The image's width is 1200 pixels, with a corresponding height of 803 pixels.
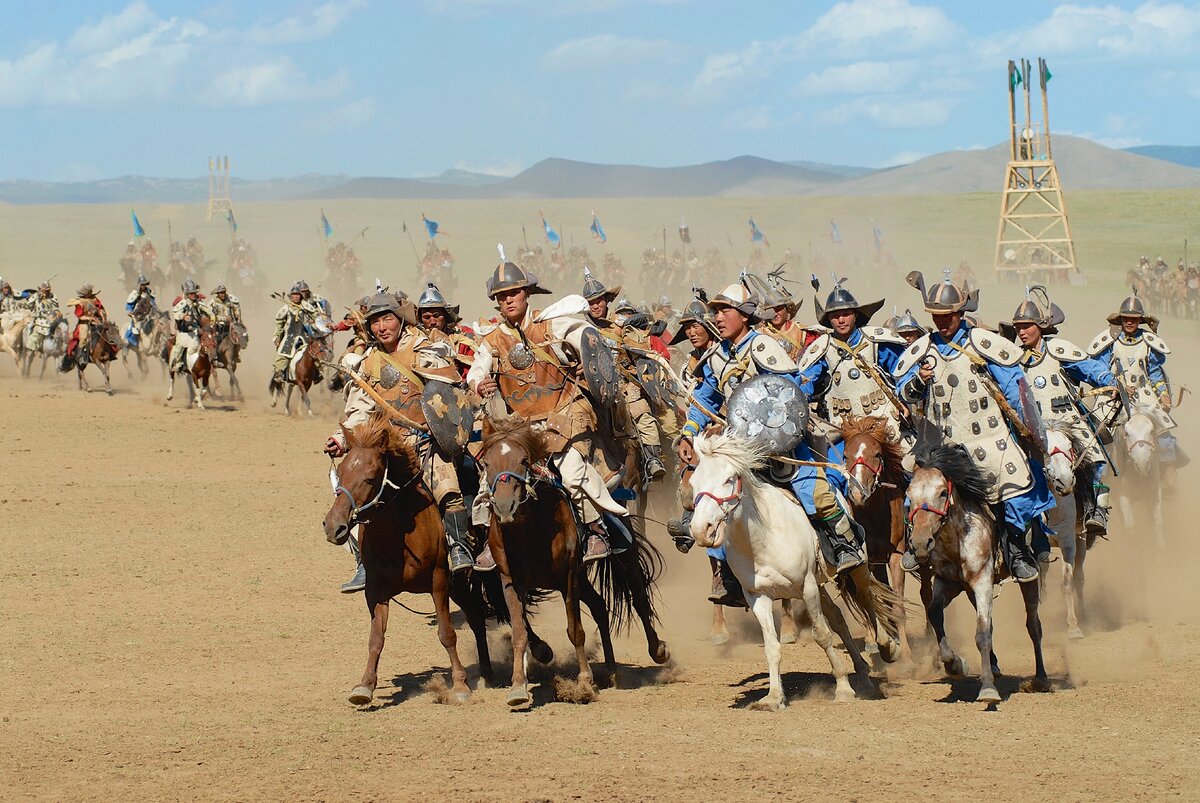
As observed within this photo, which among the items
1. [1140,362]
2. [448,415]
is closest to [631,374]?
[448,415]

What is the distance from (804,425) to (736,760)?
227 centimetres

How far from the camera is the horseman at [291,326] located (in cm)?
2795

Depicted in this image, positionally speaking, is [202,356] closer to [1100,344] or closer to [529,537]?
[1100,344]

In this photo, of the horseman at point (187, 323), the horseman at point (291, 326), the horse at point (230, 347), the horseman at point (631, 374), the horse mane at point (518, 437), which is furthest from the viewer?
the horse at point (230, 347)

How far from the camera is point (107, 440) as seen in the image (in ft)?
83.2

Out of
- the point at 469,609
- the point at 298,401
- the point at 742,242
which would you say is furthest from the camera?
the point at 742,242

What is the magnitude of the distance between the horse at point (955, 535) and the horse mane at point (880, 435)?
0.63 metres

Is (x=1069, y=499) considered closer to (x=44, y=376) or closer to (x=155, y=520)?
(x=155, y=520)

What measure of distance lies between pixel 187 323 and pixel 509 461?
68.9ft

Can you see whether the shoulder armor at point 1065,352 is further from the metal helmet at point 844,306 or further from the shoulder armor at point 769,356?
the shoulder armor at point 769,356

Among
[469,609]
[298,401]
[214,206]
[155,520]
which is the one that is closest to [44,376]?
[298,401]

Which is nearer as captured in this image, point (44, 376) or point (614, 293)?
point (614, 293)

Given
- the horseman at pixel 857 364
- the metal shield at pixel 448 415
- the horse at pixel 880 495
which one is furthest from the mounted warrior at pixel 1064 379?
the metal shield at pixel 448 415

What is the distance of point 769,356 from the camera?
986cm
